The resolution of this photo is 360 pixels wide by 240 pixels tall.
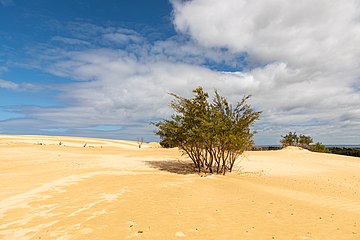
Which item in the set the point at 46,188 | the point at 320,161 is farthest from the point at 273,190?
the point at 320,161

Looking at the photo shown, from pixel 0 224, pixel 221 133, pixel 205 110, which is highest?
pixel 205 110

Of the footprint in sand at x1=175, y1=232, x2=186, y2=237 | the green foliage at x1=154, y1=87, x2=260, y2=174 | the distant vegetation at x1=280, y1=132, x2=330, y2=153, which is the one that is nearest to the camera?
the footprint in sand at x1=175, y1=232, x2=186, y2=237

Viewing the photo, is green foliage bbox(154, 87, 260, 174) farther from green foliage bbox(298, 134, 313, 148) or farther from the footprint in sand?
green foliage bbox(298, 134, 313, 148)

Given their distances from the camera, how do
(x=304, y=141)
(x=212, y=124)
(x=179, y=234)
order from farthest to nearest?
(x=304, y=141) < (x=212, y=124) < (x=179, y=234)

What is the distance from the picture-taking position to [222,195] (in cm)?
1244

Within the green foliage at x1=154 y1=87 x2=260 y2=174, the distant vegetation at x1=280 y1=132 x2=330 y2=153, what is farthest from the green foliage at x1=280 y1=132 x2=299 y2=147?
the green foliage at x1=154 y1=87 x2=260 y2=174

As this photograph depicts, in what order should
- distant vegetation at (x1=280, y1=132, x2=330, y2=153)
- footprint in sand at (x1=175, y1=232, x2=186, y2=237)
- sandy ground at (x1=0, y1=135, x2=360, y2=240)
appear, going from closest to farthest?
footprint in sand at (x1=175, y1=232, x2=186, y2=237) < sandy ground at (x1=0, y1=135, x2=360, y2=240) < distant vegetation at (x1=280, y1=132, x2=330, y2=153)

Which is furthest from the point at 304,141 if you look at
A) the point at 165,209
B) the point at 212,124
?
the point at 165,209

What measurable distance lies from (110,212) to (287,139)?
59.6 metres

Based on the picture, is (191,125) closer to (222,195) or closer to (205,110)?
(205,110)

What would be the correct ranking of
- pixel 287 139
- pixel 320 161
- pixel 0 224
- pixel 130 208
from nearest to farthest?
pixel 0 224 → pixel 130 208 → pixel 320 161 → pixel 287 139

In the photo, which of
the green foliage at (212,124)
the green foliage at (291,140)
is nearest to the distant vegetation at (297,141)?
the green foliage at (291,140)

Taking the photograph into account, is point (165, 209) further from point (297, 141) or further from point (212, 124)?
point (297, 141)

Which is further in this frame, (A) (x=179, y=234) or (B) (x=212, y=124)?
(B) (x=212, y=124)
